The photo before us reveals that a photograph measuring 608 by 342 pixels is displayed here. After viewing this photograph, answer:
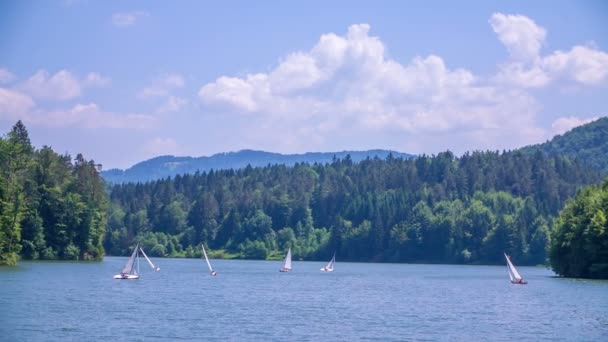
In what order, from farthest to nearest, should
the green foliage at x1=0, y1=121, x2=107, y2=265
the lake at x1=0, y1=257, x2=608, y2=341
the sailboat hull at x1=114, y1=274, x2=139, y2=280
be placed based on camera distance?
the green foliage at x1=0, y1=121, x2=107, y2=265
the sailboat hull at x1=114, y1=274, x2=139, y2=280
the lake at x1=0, y1=257, x2=608, y2=341

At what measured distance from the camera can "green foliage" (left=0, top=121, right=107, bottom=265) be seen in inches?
5605

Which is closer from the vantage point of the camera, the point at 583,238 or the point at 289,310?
the point at 289,310

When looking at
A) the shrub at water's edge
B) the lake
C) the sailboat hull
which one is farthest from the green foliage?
the shrub at water's edge

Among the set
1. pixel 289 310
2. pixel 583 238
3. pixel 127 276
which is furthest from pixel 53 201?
pixel 289 310

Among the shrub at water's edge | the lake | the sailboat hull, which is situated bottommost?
the lake

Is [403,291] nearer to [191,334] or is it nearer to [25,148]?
[191,334]

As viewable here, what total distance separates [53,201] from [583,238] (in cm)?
8339

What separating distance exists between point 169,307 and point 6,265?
57.5 metres

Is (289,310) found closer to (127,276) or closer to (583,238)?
(127,276)

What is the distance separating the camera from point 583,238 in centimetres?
11112

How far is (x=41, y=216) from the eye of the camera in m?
155

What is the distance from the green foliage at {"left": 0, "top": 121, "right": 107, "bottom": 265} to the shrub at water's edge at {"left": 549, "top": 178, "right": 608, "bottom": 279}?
70.0 metres

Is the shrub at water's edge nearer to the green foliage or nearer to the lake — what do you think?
the lake

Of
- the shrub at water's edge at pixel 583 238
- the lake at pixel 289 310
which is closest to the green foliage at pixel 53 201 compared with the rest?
the lake at pixel 289 310
